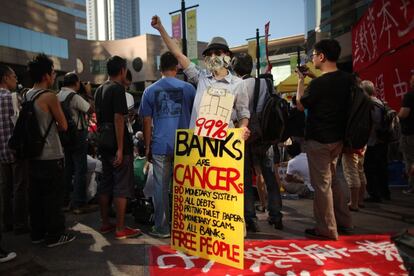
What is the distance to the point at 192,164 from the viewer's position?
11.2 ft

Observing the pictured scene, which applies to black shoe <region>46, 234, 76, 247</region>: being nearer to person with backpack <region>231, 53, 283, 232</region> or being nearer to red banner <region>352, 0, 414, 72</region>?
person with backpack <region>231, 53, 283, 232</region>

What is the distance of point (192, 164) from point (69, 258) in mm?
1532

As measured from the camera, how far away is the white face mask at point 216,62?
3727 mm

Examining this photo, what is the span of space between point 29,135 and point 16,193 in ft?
3.42

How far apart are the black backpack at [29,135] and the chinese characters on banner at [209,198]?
1522 millimetres

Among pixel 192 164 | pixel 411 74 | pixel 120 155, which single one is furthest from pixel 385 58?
pixel 120 155

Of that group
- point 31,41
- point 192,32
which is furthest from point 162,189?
point 31,41

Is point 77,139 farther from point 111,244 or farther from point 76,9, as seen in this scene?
point 76,9

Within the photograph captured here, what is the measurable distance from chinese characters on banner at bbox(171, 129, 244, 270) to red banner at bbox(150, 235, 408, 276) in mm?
Result: 129

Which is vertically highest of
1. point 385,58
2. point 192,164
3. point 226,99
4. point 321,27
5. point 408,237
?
point 321,27

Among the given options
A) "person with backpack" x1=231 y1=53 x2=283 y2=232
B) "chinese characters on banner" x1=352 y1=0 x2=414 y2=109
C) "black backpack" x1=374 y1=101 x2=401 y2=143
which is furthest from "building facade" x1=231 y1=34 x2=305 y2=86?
"person with backpack" x1=231 y1=53 x2=283 y2=232

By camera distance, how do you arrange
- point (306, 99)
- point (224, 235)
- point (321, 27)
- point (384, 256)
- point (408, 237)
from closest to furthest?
point (408, 237) < point (224, 235) < point (384, 256) < point (306, 99) < point (321, 27)

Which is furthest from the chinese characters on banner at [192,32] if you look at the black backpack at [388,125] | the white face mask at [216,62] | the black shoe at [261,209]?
the white face mask at [216,62]

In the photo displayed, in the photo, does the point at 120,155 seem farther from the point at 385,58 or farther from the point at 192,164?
the point at 385,58
